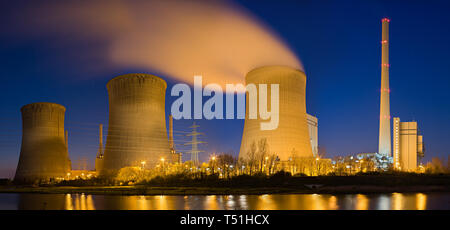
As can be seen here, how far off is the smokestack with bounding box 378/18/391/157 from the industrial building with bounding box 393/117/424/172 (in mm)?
3809

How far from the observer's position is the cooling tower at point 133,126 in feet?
99.3

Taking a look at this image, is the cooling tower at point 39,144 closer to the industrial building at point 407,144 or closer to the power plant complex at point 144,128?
the power plant complex at point 144,128

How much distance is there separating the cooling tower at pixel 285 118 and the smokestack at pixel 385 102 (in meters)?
25.8

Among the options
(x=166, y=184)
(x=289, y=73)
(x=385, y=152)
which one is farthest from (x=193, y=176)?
(x=385, y=152)

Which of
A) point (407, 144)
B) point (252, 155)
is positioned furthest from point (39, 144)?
point (407, 144)

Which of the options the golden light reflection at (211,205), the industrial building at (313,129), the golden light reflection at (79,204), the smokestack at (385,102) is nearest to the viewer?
the golden light reflection at (211,205)

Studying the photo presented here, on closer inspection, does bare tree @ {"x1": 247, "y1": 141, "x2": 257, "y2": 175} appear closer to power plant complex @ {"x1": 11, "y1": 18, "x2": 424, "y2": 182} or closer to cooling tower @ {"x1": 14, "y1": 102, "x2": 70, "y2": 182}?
power plant complex @ {"x1": 11, "y1": 18, "x2": 424, "y2": 182}

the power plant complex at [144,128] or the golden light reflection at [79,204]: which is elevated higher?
the power plant complex at [144,128]

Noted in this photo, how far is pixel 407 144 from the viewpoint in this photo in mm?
53875

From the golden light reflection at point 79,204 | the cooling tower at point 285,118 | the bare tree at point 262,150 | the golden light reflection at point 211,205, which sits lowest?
the golden light reflection at point 79,204

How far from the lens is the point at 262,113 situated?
30469 millimetres

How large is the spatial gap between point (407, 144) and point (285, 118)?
3539cm

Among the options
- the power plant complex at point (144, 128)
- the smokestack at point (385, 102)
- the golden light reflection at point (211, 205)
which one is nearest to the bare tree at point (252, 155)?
the power plant complex at point (144, 128)
